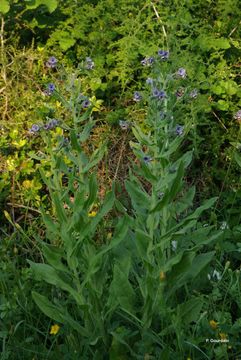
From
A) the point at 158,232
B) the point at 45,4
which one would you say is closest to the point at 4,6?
the point at 45,4

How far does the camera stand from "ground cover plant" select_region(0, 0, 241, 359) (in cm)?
250

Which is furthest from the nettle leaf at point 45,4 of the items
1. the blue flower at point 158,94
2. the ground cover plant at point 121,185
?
the blue flower at point 158,94

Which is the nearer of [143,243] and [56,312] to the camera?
[143,243]

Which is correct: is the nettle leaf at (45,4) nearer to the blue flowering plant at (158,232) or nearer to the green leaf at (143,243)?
the blue flowering plant at (158,232)

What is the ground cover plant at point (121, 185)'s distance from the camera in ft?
8.21

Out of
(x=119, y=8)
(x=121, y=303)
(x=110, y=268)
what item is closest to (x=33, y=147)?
(x=119, y=8)

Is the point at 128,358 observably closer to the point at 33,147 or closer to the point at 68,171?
the point at 68,171

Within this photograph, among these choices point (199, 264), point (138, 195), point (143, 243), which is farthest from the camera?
point (199, 264)

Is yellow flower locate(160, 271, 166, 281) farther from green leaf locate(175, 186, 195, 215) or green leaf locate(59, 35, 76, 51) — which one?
green leaf locate(59, 35, 76, 51)

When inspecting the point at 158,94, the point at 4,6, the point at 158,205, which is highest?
the point at 158,94

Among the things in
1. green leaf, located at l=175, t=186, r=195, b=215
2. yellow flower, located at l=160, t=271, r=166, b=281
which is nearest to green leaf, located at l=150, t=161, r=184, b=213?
yellow flower, located at l=160, t=271, r=166, b=281

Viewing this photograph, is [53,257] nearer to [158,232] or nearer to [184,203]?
[158,232]

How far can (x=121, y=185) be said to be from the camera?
154 inches

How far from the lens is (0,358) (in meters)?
2.62
